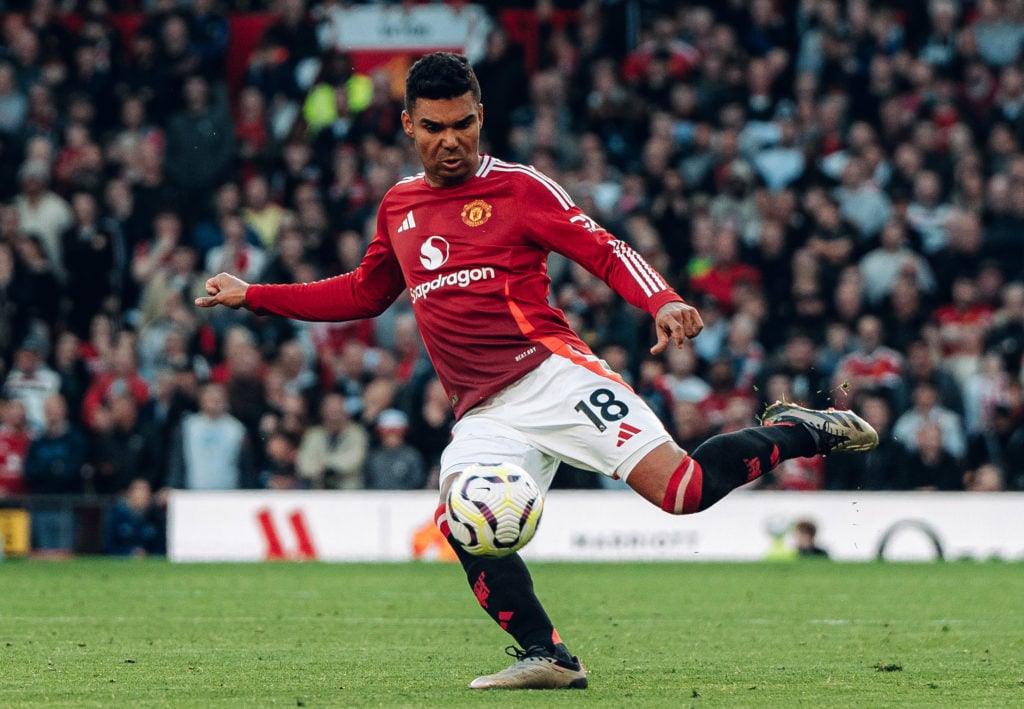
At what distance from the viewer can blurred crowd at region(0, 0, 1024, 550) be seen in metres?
16.0

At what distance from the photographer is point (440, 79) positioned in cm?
647

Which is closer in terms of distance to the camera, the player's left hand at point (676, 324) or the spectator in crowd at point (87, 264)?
the player's left hand at point (676, 324)

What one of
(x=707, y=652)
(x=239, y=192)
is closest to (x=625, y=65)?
(x=239, y=192)

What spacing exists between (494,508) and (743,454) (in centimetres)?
103

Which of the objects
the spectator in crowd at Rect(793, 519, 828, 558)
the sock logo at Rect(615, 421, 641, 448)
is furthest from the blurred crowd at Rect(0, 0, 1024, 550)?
the sock logo at Rect(615, 421, 641, 448)

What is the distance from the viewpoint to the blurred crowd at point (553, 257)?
52.5 feet

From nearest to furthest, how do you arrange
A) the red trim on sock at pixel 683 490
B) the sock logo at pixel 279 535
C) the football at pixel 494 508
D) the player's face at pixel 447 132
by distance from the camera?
1. the football at pixel 494 508
2. the red trim on sock at pixel 683 490
3. the player's face at pixel 447 132
4. the sock logo at pixel 279 535

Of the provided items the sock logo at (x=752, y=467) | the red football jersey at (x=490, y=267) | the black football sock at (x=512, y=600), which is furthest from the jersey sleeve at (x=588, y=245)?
the black football sock at (x=512, y=600)

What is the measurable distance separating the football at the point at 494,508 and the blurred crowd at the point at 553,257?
29.9 ft

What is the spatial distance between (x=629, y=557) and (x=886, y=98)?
6.03 metres

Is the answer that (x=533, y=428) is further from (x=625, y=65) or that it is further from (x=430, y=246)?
(x=625, y=65)

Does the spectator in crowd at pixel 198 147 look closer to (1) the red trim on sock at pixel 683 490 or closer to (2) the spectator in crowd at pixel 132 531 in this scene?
(2) the spectator in crowd at pixel 132 531

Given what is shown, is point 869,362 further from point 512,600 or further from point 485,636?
point 512,600

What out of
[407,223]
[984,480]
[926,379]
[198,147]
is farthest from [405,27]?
[407,223]
